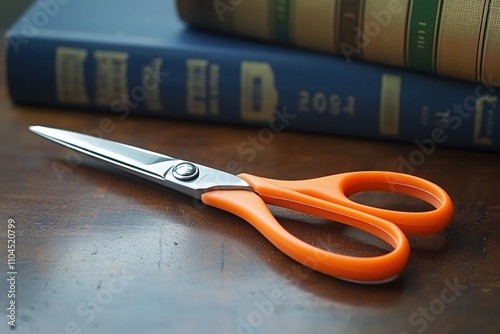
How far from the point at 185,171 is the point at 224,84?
0.11 meters

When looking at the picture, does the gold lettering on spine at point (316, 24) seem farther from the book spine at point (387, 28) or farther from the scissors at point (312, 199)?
the scissors at point (312, 199)

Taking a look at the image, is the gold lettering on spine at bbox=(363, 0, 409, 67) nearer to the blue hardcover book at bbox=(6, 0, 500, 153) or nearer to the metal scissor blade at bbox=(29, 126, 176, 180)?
the blue hardcover book at bbox=(6, 0, 500, 153)

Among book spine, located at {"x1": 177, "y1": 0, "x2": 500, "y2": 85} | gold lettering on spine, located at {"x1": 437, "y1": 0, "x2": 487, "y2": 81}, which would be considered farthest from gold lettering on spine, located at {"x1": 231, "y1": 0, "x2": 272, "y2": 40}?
gold lettering on spine, located at {"x1": 437, "y1": 0, "x2": 487, "y2": 81}

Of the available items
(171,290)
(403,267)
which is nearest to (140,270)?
(171,290)

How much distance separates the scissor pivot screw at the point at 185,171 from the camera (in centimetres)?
50

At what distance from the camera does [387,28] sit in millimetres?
547

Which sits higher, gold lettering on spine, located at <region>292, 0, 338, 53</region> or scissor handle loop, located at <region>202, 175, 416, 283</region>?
gold lettering on spine, located at <region>292, 0, 338, 53</region>

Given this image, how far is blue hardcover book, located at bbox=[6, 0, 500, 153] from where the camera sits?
558mm

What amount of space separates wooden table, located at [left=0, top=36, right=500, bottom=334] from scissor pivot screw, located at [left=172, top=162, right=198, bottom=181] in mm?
19

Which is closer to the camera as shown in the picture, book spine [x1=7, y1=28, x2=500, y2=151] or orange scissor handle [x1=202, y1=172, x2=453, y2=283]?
orange scissor handle [x1=202, y1=172, x2=453, y2=283]

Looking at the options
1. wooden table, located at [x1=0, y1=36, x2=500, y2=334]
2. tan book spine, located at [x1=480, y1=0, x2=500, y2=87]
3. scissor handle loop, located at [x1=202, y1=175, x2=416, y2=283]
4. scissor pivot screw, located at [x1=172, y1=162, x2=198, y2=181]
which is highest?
tan book spine, located at [x1=480, y1=0, x2=500, y2=87]

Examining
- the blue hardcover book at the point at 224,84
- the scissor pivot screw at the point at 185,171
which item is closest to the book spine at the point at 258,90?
the blue hardcover book at the point at 224,84

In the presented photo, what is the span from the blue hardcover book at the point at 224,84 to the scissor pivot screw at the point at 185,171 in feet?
0.33

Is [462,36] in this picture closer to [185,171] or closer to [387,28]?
[387,28]
